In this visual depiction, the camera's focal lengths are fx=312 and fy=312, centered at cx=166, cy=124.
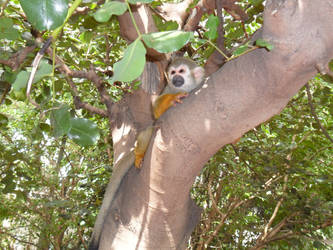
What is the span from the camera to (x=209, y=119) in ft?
3.65

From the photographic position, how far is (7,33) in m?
1.03

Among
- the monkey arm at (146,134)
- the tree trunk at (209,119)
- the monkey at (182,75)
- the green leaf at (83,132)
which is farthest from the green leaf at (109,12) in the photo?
the monkey at (182,75)

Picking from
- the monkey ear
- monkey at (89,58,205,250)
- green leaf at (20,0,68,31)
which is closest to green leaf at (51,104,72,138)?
green leaf at (20,0,68,31)

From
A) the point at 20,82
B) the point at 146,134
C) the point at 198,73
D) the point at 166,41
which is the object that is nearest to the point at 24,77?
the point at 20,82

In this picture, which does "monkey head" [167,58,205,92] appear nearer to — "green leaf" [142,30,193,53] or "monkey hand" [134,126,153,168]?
"monkey hand" [134,126,153,168]

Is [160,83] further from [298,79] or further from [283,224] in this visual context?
[283,224]

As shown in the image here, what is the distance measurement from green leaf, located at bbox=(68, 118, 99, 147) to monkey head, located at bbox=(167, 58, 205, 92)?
1.38 meters

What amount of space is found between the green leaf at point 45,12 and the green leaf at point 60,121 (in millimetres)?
273

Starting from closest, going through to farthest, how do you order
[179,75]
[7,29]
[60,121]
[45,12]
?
[45,12] < [60,121] < [7,29] < [179,75]

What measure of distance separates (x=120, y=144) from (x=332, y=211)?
7.09 ft

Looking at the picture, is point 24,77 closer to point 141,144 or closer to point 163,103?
point 141,144

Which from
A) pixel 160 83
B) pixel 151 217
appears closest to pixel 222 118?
pixel 151 217

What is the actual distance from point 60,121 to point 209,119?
1.77 ft

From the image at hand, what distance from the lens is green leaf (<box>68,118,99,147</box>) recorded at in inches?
34.0
